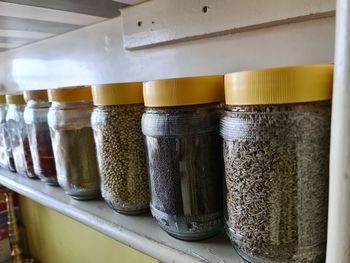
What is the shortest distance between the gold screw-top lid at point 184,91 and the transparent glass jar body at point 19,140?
36 cm

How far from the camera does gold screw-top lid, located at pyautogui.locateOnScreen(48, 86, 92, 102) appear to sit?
0.40 metres

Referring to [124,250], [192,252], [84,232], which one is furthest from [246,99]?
[84,232]

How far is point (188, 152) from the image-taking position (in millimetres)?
278


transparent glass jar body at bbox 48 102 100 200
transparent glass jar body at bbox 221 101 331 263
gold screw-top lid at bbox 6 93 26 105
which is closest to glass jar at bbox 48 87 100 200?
transparent glass jar body at bbox 48 102 100 200

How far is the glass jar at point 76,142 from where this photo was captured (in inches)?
16.1

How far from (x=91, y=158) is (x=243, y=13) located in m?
0.29

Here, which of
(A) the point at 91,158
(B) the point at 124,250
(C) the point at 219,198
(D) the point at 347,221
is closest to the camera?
(D) the point at 347,221

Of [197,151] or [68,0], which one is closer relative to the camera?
[197,151]

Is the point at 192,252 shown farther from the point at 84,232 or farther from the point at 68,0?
the point at 84,232

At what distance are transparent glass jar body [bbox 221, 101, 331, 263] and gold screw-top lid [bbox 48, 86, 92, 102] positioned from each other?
248 mm

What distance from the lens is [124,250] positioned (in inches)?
27.1

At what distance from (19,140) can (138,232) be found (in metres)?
0.35

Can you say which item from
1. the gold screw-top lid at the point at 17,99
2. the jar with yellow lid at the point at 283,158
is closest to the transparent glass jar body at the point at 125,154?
the jar with yellow lid at the point at 283,158

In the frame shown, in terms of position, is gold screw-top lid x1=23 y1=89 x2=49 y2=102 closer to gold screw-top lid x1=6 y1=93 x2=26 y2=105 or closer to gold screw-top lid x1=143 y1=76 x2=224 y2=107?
gold screw-top lid x1=6 y1=93 x2=26 y2=105
